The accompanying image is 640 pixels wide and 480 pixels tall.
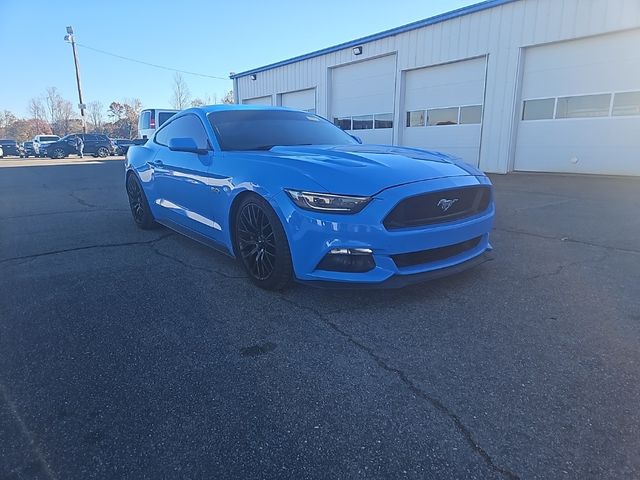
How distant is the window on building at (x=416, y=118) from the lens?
14.5m

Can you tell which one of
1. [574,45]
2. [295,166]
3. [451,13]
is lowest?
[295,166]

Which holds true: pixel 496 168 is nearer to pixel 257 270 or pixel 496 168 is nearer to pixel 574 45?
pixel 574 45

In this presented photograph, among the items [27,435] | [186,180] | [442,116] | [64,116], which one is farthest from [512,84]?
[64,116]

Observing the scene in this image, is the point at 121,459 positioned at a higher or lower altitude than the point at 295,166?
lower

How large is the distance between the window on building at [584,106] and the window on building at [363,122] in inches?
270

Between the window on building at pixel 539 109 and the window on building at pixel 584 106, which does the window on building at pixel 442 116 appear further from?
the window on building at pixel 584 106

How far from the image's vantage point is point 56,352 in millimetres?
2549

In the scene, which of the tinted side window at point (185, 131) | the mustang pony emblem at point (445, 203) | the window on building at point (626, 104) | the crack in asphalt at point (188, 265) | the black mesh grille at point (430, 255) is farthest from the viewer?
the window on building at point (626, 104)

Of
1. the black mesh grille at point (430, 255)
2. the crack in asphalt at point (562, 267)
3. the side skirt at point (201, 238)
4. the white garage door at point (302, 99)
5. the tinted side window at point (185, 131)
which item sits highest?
the white garage door at point (302, 99)

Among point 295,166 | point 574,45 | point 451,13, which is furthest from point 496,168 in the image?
point 295,166

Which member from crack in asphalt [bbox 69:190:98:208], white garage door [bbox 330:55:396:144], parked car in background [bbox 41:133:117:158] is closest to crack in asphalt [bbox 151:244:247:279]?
crack in asphalt [bbox 69:190:98:208]

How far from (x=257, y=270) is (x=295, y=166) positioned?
0.93 meters

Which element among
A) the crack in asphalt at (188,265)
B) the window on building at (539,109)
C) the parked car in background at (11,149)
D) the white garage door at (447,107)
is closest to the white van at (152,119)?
the white garage door at (447,107)

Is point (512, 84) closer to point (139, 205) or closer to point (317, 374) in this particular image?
point (139, 205)
